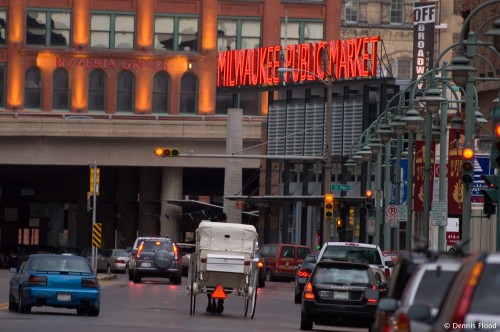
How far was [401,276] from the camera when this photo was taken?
16203mm

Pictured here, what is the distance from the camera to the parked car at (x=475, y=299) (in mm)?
11336

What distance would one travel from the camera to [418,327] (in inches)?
509

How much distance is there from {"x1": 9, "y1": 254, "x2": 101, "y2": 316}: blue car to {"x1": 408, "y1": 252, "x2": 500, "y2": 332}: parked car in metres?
19.6

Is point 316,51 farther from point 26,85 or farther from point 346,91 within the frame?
point 26,85

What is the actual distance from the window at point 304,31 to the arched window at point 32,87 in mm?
16413

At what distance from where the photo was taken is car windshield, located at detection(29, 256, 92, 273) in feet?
103

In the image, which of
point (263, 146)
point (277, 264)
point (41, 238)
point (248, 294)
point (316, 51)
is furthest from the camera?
point (41, 238)

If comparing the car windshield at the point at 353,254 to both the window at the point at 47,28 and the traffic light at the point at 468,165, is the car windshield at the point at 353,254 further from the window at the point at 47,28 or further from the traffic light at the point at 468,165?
the window at the point at 47,28

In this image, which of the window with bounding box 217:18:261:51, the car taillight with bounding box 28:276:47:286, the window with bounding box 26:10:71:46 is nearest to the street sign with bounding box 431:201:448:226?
the car taillight with bounding box 28:276:47:286

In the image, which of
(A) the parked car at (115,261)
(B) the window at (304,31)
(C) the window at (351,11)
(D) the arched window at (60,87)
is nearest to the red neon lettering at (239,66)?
(B) the window at (304,31)

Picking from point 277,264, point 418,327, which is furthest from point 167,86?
point 418,327

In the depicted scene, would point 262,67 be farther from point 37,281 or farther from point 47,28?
point 37,281

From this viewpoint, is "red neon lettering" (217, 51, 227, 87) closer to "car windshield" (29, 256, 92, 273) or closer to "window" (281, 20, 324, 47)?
"window" (281, 20, 324, 47)

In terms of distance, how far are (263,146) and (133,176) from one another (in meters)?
13.3
